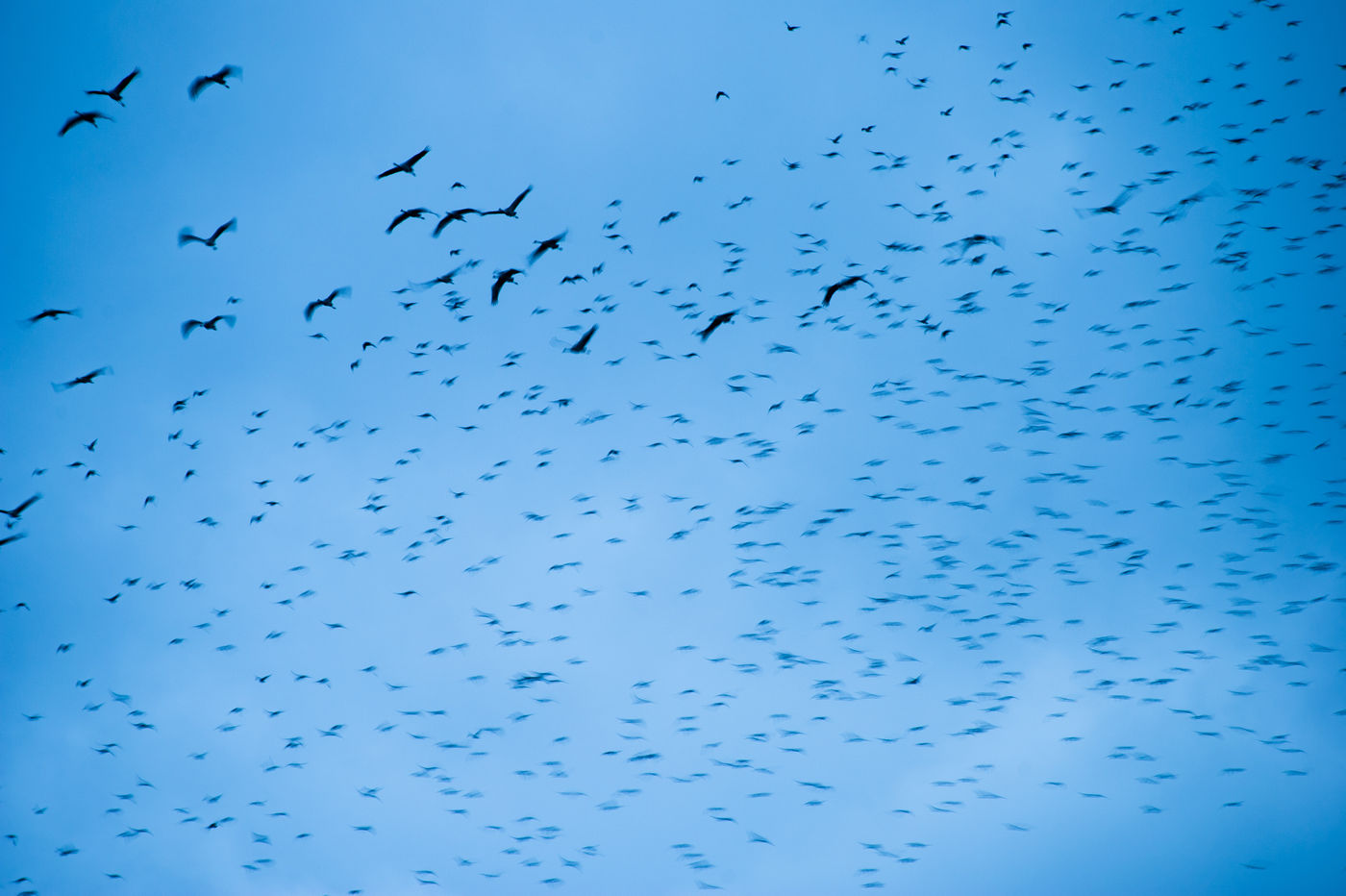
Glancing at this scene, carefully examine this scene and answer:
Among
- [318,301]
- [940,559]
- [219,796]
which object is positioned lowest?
[219,796]

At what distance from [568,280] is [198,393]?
8614mm

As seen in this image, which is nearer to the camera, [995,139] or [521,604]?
[995,139]

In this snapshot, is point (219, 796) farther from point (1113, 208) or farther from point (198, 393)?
point (1113, 208)

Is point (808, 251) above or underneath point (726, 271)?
above

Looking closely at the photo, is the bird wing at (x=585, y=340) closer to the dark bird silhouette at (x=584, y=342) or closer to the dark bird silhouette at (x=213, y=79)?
the dark bird silhouette at (x=584, y=342)

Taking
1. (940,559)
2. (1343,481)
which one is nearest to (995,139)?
(940,559)

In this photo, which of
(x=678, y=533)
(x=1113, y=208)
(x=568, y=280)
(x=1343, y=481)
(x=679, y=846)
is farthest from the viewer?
(x=1343, y=481)

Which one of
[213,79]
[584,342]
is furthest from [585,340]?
[213,79]

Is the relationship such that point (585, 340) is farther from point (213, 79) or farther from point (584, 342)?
point (213, 79)

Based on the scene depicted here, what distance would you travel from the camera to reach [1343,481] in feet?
63.0

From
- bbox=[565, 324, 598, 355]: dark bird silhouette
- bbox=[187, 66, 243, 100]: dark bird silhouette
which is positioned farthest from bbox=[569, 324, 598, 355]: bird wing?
bbox=[187, 66, 243, 100]: dark bird silhouette

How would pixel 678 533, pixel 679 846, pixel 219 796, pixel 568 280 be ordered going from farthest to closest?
pixel 219 796 → pixel 568 280 → pixel 678 533 → pixel 679 846

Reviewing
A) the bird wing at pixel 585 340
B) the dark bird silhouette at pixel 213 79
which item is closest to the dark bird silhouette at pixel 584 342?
the bird wing at pixel 585 340

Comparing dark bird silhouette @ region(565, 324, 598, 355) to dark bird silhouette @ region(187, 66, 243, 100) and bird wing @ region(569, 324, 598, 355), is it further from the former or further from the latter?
dark bird silhouette @ region(187, 66, 243, 100)
